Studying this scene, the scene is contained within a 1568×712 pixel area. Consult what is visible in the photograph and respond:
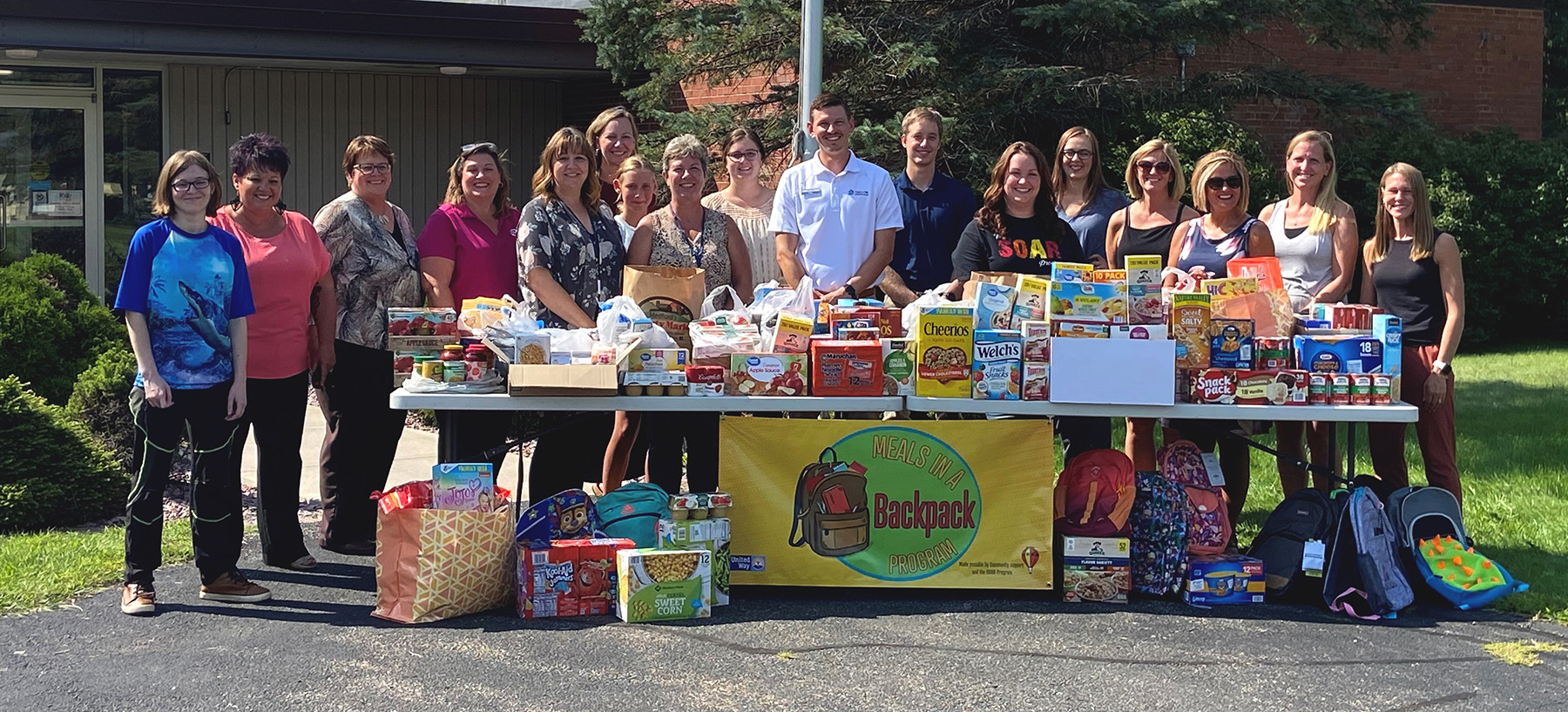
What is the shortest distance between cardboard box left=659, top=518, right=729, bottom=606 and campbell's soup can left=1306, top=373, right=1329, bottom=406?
241 centimetres

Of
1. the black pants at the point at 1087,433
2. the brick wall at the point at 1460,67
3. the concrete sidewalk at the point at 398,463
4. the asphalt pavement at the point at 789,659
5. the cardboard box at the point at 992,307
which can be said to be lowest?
the asphalt pavement at the point at 789,659

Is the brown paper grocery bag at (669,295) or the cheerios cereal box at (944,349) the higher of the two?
the brown paper grocery bag at (669,295)

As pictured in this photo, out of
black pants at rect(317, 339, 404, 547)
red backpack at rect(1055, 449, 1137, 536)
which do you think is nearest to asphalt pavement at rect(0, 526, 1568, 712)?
red backpack at rect(1055, 449, 1137, 536)

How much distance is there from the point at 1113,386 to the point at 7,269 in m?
6.82

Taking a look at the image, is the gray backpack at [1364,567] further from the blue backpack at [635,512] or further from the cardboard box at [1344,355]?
the blue backpack at [635,512]

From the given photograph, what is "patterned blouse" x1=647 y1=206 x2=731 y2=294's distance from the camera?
6652mm

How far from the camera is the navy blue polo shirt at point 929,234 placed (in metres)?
7.17

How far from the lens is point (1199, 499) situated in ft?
20.4

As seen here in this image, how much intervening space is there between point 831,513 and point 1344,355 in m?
2.20

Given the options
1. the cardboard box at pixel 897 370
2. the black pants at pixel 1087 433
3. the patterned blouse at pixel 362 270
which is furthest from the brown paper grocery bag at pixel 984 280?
the patterned blouse at pixel 362 270

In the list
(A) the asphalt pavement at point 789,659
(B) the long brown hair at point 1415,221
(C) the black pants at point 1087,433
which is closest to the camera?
(A) the asphalt pavement at point 789,659

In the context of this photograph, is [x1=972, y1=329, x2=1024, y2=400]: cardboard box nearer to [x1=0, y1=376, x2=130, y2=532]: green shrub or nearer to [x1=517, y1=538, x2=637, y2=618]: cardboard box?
[x1=517, y1=538, x2=637, y2=618]: cardboard box

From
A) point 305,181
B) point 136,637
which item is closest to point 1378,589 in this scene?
point 136,637

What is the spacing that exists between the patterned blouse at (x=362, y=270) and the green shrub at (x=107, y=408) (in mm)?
2377
